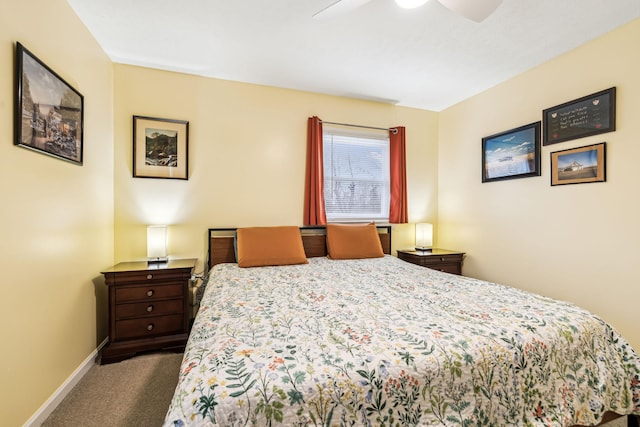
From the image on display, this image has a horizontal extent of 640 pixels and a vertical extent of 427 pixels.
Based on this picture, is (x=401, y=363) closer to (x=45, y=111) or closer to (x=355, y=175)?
(x=45, y=111)

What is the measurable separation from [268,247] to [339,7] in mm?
1978

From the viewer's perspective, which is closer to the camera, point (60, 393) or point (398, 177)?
point (60, 393)

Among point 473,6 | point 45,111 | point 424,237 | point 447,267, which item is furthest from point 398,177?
point 45,111

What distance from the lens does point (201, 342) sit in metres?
1.15

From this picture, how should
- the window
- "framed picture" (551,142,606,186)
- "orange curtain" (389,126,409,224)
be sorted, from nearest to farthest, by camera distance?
"framed picture" (551,142,606,186) → the window → "orange curtain" (389,126,409,224)

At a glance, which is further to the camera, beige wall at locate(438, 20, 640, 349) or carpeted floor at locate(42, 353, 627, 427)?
beige wall at locate(438, 20, 640, 349)

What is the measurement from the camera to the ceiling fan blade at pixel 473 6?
4.88 ft

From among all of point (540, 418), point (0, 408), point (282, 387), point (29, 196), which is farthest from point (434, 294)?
point (29, 196)

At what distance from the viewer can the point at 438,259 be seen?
328cm

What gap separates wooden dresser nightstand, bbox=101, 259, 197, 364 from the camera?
2244mm

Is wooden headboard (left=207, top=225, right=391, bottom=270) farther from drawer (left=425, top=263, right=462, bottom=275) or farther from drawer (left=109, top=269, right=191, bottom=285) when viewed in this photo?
drawer (left=425, top=263, right=462, bottom=275)

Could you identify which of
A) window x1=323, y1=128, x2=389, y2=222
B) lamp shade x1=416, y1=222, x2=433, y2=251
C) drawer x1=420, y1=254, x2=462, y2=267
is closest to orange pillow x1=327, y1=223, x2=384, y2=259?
window x1=323, y1=128, x2=389, y2=222

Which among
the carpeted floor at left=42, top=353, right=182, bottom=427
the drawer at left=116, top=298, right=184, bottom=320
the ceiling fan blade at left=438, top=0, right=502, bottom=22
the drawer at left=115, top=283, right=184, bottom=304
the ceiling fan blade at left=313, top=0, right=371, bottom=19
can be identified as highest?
the ceiling fan blade at left=313, top=0, right=371, bottom=19

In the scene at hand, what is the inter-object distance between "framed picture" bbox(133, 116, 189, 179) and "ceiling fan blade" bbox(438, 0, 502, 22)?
2.47 m
